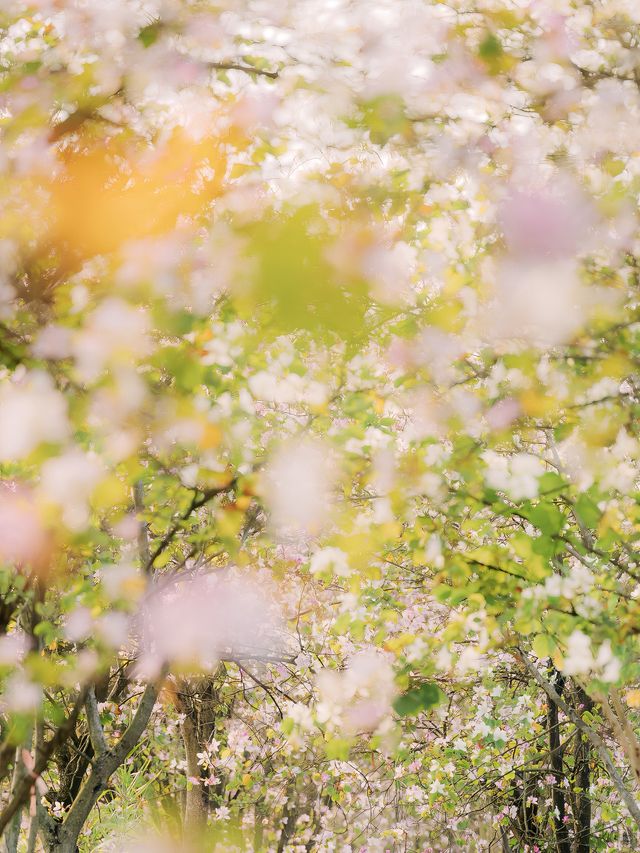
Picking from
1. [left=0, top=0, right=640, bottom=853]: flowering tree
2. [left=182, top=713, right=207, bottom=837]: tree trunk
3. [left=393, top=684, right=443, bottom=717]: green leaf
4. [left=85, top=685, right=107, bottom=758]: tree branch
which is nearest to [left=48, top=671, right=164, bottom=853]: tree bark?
[left=85, top=685, right=107, bottom=758]: tree branch

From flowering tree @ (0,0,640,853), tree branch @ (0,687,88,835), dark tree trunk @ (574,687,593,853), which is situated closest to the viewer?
tree branch @ (0,687,88,835)

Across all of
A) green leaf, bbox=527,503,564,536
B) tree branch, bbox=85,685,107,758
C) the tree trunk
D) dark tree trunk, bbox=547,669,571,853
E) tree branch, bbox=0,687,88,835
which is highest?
dark tree trunk, bbox=547,669,571,853

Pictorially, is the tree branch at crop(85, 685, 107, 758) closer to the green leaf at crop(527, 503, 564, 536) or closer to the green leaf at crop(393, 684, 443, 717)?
the green leaf at crop(393, 684, 443, 717)

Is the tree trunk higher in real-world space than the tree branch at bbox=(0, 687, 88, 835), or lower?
higher

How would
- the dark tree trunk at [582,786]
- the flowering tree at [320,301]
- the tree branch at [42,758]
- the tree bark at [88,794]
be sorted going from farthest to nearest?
the dark tree trunk at [582,786]
the tree bark at [88,794]
the flowering tree at [320,301]
the tree branch at [42,758]

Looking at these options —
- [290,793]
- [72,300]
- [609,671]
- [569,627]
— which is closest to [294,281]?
[72,300]

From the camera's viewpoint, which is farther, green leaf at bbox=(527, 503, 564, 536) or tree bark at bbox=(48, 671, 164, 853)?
tree bark at bbox=(48, 671, 164, 853)

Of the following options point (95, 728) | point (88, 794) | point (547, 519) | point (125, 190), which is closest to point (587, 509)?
point (547, 519)

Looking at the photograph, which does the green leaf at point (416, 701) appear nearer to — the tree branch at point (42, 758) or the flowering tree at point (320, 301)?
the flowering tree at point (320, 301)

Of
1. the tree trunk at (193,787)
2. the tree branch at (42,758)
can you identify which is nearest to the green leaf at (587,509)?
the tree branch at (42,758)

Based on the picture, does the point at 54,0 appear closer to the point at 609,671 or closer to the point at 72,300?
the point at 72,300

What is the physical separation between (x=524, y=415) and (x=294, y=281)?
1838mm

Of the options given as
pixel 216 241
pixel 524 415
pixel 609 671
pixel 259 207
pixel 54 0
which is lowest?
pixel 609 671

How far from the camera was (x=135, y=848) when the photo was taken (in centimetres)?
1022
